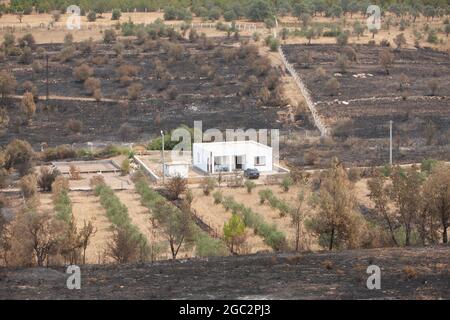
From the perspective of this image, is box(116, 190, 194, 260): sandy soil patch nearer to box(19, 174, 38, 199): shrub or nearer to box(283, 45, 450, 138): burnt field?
box(19, 174, 38, 199): shrub

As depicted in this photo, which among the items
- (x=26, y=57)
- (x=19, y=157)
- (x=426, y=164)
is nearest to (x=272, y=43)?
(x=26, y=57)

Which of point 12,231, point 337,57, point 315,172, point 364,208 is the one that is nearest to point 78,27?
point 337,57

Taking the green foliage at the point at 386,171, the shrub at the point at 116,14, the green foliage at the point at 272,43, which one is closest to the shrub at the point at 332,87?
the green foliage at the point at 272,43

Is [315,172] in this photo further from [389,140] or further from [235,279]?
[235,279]

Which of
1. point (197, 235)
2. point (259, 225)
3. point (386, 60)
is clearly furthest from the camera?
point (386, 60)

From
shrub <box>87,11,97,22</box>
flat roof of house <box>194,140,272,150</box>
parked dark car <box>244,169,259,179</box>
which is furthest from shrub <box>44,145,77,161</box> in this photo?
shrub <box>87,11,97,22</box>

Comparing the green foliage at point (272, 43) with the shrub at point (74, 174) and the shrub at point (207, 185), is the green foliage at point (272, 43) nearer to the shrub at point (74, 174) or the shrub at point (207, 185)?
the shrub at point (74, 174)

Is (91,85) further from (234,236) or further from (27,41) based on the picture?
(234,236)
